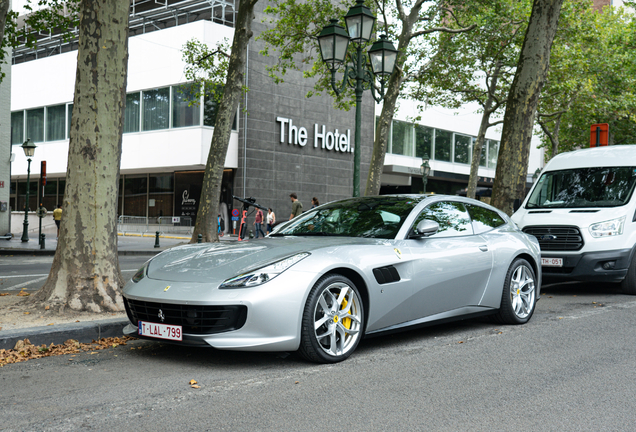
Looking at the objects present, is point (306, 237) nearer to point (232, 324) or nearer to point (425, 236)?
point (425, 236)

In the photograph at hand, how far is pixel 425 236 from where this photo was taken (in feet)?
18.6

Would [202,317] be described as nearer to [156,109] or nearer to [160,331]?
[160,331]

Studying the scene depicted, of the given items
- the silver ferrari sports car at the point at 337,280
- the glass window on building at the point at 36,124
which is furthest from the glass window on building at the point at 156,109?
the silver ferrari sports car at the point at 337,280

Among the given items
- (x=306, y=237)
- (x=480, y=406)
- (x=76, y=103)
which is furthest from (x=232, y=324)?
(x=76, y=103)

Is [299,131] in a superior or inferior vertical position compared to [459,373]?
superior

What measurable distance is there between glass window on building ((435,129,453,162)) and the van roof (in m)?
32.6

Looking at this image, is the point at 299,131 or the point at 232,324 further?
the point at 299,131

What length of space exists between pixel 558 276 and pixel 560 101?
22979 millimetres

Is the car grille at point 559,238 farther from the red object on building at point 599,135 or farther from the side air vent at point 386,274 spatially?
the red object on building at point 599,135

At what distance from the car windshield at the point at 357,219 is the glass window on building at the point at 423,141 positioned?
3628 centimetres

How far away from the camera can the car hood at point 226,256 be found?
186 inches

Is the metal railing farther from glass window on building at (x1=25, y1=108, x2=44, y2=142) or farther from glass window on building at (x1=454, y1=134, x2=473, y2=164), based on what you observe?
Answer: glass window on building at (x1=454, y1=134, x2=473, y2=164)

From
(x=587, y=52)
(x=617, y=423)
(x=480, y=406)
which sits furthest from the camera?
(x=587, y=52)

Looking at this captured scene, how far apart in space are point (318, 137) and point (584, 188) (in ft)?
82.7
